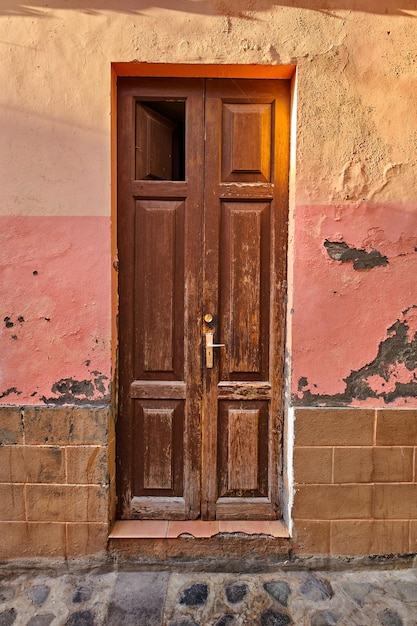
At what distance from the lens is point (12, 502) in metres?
2.47

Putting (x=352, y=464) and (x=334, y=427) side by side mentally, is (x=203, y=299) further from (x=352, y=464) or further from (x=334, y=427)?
(x=352, y=464)

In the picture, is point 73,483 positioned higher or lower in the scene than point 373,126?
lower

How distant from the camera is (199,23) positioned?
238 centimetres

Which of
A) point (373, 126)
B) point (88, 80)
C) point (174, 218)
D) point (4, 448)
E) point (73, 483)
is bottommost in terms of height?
point (73, 483)

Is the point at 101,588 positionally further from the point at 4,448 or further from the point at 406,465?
the point at 406,465

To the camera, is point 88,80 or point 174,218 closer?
point 88,80

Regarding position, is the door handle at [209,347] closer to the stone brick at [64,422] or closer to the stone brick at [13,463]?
the stone brick at [64,422]

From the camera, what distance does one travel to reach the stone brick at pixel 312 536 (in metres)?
2.47

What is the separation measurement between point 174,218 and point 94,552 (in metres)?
2.05

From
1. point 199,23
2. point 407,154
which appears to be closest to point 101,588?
point 407,154

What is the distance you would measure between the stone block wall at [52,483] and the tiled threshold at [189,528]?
0.15 meters

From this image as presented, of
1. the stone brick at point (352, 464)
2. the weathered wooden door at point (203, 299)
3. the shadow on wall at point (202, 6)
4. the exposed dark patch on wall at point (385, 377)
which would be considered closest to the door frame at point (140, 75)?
the weathered wooden door at point (203, 299)

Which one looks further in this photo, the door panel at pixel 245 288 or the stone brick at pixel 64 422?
the door panel at pixel 245 288

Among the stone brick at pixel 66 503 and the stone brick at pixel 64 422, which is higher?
the stone brick at pixel 64 422
